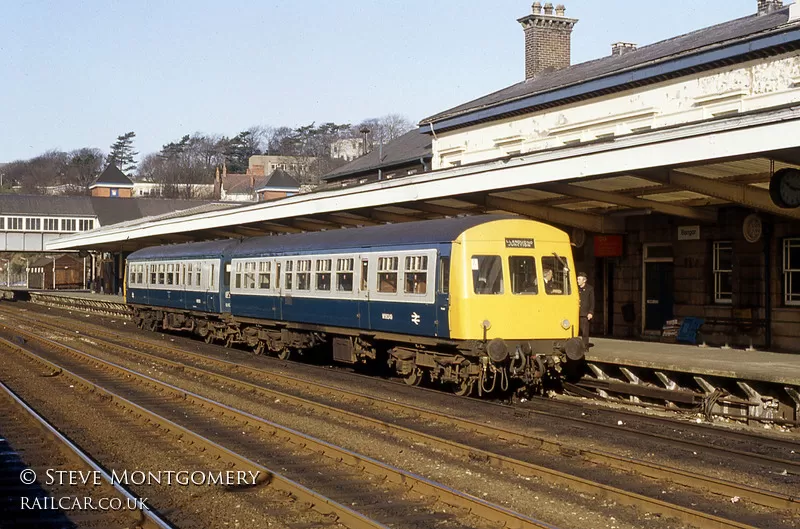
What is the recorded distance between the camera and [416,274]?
15523 mm

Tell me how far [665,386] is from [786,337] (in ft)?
14.3

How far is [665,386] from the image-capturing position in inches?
578

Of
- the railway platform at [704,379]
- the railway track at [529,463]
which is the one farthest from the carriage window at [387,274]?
the railway platform at [704,379]

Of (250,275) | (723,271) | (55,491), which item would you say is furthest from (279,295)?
(55,491)

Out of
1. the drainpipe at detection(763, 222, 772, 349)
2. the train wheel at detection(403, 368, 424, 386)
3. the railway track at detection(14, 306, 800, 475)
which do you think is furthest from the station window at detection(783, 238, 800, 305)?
the train wheel at detection(403, 368, 424, 386)

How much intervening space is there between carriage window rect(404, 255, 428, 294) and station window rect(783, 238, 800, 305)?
7.25 m

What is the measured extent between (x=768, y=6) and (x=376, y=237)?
42.7ft

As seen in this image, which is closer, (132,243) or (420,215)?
(420,215)

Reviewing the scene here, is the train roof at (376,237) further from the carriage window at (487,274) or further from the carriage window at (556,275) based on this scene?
the carriage window at (556,275)

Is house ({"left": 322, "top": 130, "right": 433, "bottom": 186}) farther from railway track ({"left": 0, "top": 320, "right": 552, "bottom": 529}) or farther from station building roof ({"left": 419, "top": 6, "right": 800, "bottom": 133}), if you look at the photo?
railway track ({"left": 0, "top": 320, "right": 552, "bottom": 529})

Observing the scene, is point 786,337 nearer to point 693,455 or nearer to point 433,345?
point 433,345

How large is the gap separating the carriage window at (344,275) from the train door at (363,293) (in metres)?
0.35

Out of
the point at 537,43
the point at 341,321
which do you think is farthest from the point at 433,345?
the point at 537,43

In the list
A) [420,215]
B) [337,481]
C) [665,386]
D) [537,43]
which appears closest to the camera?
[337,481]
